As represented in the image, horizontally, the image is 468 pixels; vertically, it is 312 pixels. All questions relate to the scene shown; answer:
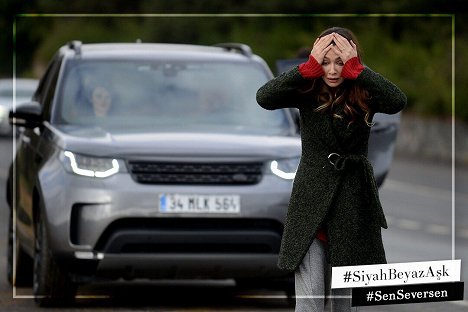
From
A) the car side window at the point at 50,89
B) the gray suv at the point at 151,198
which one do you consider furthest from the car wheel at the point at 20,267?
the car side window at the point at 50,89

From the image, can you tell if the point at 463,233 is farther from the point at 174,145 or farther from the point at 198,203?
the point at 198,203

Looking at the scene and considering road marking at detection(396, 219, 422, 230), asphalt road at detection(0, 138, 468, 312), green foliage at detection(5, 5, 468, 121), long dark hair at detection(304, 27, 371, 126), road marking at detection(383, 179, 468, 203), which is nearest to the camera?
long dark hair at detection(304, 27, 371, 126)

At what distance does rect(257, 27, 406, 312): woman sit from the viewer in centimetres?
727

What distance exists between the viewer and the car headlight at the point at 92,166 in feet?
35.5

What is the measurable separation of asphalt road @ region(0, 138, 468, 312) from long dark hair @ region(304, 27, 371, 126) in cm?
415

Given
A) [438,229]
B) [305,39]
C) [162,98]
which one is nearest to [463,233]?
[438,229]

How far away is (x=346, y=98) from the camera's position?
23.9ft

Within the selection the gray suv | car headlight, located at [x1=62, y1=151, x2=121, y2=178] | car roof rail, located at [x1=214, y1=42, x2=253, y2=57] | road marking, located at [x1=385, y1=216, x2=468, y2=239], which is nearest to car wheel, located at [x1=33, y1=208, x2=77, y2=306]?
the gray suv

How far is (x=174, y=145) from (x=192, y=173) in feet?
0.85

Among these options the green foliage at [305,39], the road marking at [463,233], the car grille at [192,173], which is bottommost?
the road marking at [463,233]

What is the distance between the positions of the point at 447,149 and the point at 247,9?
19.1 feet

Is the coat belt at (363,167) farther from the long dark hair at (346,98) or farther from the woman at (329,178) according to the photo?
the long dark hair at (346,98)

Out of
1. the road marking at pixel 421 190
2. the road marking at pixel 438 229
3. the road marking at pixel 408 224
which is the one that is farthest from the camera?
the road marking at pixel 421 190

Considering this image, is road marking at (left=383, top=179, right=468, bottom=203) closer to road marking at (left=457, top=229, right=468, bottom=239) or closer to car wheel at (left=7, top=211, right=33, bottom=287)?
road marking at (left=457, top=229, right=468, bottom=239)
